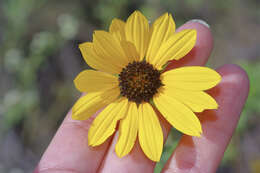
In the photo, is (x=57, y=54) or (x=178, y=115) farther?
(x=57, y=54)

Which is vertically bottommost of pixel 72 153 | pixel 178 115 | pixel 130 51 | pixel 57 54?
pixel 72 153

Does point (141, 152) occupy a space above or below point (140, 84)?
below

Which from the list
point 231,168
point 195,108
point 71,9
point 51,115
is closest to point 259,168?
point 231,168

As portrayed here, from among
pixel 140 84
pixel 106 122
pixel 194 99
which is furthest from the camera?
pixel 140 84

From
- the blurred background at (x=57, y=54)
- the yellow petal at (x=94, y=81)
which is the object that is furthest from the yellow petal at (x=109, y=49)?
the blurred background at (x=57, y=54)

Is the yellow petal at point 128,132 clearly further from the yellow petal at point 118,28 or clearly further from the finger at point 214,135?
the yellow petal at point 118,28

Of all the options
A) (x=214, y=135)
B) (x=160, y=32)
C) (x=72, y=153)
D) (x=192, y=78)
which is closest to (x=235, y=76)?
(x=192, y=78)

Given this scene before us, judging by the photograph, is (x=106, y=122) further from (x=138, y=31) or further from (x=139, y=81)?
(x=138, y=31)

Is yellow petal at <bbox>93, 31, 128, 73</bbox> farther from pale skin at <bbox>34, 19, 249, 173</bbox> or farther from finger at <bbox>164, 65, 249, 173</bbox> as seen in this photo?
finger at <bbox>164, 65, 249, 173</bbox>
